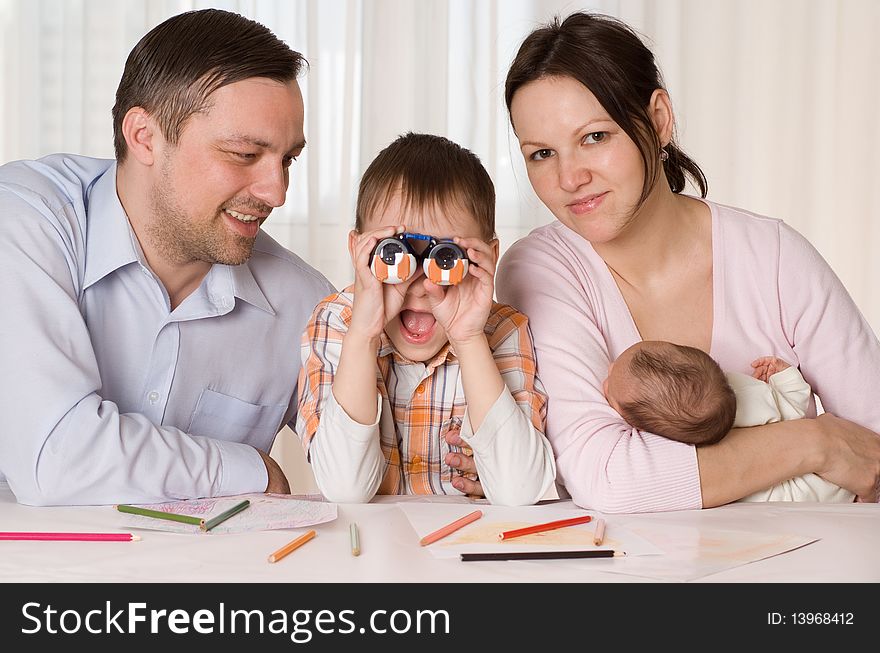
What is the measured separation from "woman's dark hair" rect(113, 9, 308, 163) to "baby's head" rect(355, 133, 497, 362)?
0.29 meters

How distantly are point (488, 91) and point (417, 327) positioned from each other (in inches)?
76.0

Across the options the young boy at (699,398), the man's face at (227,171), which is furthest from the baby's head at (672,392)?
the man's face at (227,171)

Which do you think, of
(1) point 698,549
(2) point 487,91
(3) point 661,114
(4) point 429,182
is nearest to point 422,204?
(4) point 429,182

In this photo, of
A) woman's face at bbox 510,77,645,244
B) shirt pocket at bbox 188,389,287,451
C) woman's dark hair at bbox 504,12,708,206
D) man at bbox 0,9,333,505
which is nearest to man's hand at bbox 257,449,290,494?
man at bbox 0,9,333,505

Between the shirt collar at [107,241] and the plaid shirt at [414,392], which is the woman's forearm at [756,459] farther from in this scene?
the shirt collar at [107,241]

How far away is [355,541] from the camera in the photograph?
117cm

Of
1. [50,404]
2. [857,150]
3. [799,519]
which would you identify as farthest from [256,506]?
[857,150]

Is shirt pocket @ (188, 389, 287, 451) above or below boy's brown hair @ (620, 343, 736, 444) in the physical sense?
below

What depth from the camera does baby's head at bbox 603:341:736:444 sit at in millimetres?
1512

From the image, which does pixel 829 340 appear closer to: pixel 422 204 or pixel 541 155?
pixel 541 155

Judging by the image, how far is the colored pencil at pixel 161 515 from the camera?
1259mm

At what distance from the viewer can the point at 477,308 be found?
1566 millimetres

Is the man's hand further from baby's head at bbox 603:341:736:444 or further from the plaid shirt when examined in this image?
A: baby's head at bbox 603:341:736:444

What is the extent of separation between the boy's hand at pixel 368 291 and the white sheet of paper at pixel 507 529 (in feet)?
1.00
